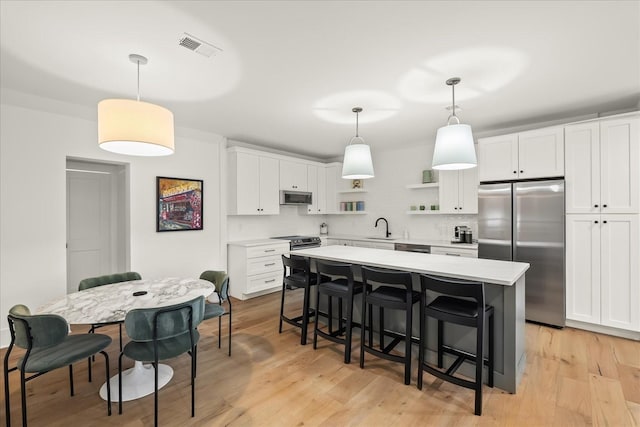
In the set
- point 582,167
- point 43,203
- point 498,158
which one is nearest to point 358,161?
point 498,158

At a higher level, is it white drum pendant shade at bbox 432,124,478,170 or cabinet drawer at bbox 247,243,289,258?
white drum pendant shade at bbox 432,124,478,170

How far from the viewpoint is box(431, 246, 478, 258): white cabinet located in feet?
14.0

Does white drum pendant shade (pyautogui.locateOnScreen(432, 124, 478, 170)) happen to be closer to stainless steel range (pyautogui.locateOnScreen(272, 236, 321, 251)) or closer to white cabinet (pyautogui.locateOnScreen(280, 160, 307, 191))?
stainless steel range (pyautogui.locateOnScreen(272, 236, 321, 251))

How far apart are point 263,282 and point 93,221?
2.57m

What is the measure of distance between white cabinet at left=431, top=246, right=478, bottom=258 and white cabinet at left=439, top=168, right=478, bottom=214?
642mm

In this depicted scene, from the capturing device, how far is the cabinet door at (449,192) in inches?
188

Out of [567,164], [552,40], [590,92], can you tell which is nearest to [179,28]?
[552,40]

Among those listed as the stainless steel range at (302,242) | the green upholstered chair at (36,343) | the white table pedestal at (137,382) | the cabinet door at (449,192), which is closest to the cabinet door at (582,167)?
the cabinet door at (449,192)

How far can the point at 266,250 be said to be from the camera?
5008 mm

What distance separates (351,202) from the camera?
6434 mm

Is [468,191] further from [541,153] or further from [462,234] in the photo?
[541,153]

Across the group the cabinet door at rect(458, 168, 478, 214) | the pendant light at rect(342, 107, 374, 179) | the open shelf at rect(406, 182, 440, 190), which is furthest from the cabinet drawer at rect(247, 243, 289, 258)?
the cabinet door at rect(458, 168, 478, 214)

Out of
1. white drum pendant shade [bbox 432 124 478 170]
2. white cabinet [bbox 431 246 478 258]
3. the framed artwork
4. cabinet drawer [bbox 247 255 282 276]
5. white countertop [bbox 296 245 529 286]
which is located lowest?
cabinet drawer [bbox 247 255 282 276]

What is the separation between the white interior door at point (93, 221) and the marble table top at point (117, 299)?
171 centimetres
